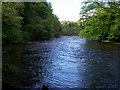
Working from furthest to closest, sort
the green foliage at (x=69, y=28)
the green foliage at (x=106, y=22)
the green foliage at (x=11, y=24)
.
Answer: the green foliage at (x=69, y=28) → the green foliage at (x=106, y=22) → the green foliage at (x=11, y=24)

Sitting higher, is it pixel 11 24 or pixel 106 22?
pixel 106 22

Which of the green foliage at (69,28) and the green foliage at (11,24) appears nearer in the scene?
the green foliage at (11,24)

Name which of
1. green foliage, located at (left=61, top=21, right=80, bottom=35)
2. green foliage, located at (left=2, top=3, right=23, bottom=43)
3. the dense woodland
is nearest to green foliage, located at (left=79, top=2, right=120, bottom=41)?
the dense woodland

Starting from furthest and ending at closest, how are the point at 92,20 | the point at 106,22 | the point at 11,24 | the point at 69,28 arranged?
the point at 69,28 → the point at 92,20 → the point at 106,22 → the point at 11,24

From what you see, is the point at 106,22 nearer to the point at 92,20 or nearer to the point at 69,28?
the point at 92,20

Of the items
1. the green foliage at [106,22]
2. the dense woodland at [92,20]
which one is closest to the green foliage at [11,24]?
the dense woodland at [92,20]

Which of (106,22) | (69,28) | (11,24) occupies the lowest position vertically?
Answer: (11,24)

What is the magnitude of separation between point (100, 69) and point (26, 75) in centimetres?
467

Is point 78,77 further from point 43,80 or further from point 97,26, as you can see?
point 97,26

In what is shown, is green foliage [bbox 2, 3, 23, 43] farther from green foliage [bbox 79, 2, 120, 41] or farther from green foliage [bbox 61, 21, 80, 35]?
green foliage [bbox 61, 21, 80, 35]

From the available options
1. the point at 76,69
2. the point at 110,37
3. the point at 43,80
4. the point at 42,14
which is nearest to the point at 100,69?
the point at 76,69

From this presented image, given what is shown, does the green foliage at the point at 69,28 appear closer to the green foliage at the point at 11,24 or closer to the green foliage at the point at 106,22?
the green foliage at the point at 106,22

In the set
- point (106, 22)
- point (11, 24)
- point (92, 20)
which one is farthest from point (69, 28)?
point (11, 24)

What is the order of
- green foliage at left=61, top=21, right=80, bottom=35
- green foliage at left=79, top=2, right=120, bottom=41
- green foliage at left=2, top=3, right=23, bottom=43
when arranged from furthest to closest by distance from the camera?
green foliage at left=61, top=21, right=80, bottom=35, green foliage at left=79, top=2, right=120, bottom=41, green foliage at left=2, top=3, right=23, bottom=43
